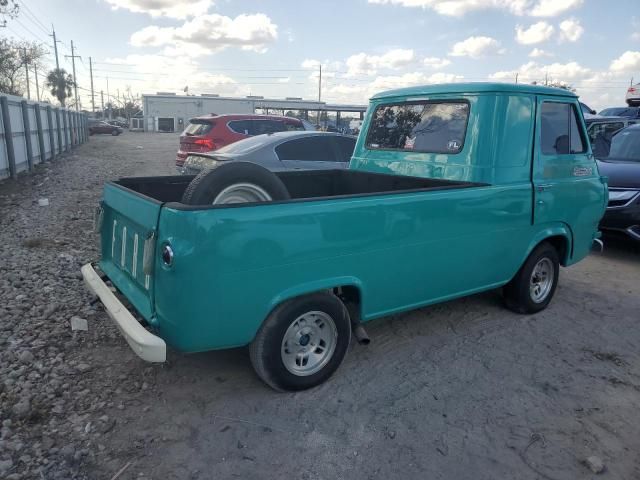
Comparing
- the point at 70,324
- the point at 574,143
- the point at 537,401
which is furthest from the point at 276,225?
the point at 574,143

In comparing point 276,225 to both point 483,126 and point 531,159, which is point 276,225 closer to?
point 483,126

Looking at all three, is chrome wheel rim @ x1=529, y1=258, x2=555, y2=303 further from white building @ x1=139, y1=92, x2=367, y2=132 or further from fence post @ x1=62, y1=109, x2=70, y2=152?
white building @ x1=139, y1=92, x2=367, y2=132

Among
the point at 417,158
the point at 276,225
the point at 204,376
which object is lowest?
the point at 204,376

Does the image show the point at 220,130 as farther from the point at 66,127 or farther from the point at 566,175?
the point at 66,127

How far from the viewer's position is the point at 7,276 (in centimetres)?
526

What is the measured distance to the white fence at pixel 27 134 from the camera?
1202 centimetres

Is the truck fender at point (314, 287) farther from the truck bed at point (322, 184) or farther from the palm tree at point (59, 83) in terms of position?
the palm tree at point (59, 83)

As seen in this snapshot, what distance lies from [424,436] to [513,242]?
2.03 meters

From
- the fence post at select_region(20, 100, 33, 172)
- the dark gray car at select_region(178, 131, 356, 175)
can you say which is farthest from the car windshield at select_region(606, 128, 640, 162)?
the fence post at select_region(20, 100, 33, 172)

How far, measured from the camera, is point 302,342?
3387mm

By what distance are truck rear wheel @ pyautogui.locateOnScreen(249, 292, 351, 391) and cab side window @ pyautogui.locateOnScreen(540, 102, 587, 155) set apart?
8.45 feet

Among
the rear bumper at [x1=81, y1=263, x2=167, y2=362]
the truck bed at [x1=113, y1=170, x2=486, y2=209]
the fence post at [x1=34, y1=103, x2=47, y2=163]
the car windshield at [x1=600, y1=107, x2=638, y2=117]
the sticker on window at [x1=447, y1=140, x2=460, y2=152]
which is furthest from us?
the car windshield at [x1=600, y1=107, x2=638, y2=117]

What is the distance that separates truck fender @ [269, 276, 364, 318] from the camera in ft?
9.94

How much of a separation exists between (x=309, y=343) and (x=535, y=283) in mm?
2631
